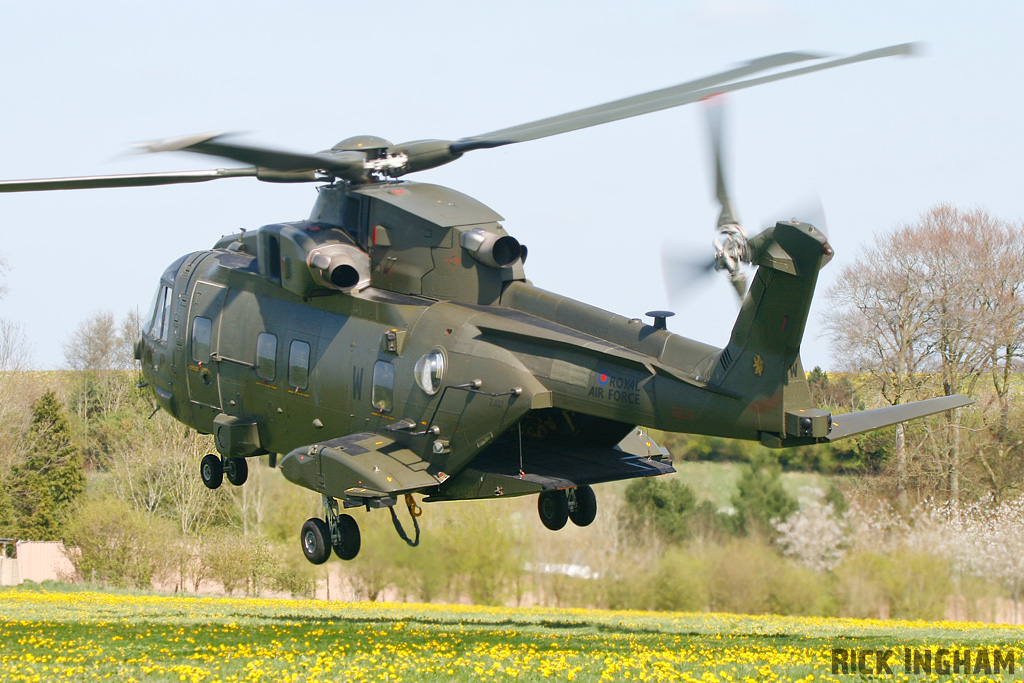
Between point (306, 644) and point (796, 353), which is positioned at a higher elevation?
point (796, 353)

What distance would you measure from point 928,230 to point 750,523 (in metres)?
15.3

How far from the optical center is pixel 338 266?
1756 cm

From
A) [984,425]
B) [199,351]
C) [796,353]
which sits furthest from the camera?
[984,425]

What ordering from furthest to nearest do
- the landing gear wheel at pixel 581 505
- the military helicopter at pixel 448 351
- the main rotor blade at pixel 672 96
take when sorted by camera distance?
the landing gear wheel at pixel 581 505 < the military helicopter at pixel 448 351 < the main rotor blade at pixel 672 96

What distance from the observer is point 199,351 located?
797 inches

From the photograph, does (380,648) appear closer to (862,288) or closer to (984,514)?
(984,514)

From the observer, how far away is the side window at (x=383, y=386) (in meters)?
17.2

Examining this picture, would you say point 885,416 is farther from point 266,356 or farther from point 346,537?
point 266,356

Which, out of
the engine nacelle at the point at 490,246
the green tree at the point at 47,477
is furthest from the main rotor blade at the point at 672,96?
the green tree at the point at 47,477

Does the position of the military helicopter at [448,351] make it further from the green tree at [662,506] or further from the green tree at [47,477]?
the green tree at [47,477]

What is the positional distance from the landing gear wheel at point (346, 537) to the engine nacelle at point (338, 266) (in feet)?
12.4

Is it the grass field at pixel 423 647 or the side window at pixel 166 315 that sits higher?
the side window at pixel 166 315

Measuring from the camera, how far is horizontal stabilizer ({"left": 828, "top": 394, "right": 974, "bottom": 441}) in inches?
611

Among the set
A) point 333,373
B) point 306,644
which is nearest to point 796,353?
point 333,373
